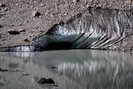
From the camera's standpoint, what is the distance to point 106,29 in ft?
15.2

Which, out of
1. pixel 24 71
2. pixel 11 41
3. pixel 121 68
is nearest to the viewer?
pixel 24 71

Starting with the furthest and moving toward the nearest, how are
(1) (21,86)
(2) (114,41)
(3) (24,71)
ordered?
(2) (114,41)
(3) (24,71)
(1) (21,86)

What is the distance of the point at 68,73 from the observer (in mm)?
2510

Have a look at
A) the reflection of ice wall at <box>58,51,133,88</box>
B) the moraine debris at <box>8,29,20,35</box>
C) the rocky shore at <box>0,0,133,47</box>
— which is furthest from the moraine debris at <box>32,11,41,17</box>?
the reflection of ice wall at <box>58,51,133,88</box>

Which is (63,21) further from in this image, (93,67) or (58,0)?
(93,67)

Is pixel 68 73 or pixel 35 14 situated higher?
pixel 35 14

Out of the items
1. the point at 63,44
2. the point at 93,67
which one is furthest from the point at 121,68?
the point at 63,44

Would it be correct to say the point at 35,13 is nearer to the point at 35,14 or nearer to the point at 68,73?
the point at 35,14

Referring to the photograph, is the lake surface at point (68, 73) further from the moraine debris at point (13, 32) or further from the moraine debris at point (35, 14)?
the moraine debris at point (35, 14)

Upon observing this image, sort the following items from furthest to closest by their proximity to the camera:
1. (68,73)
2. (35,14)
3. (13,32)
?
(35,14) → (13,32) → (68,73)

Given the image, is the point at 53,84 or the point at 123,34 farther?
the point at 123,34

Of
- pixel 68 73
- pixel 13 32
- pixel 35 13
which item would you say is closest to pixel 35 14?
pixel 35 13

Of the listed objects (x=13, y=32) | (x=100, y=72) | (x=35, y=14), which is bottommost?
(x=100, y=72)

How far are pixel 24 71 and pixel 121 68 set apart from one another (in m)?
0.76
